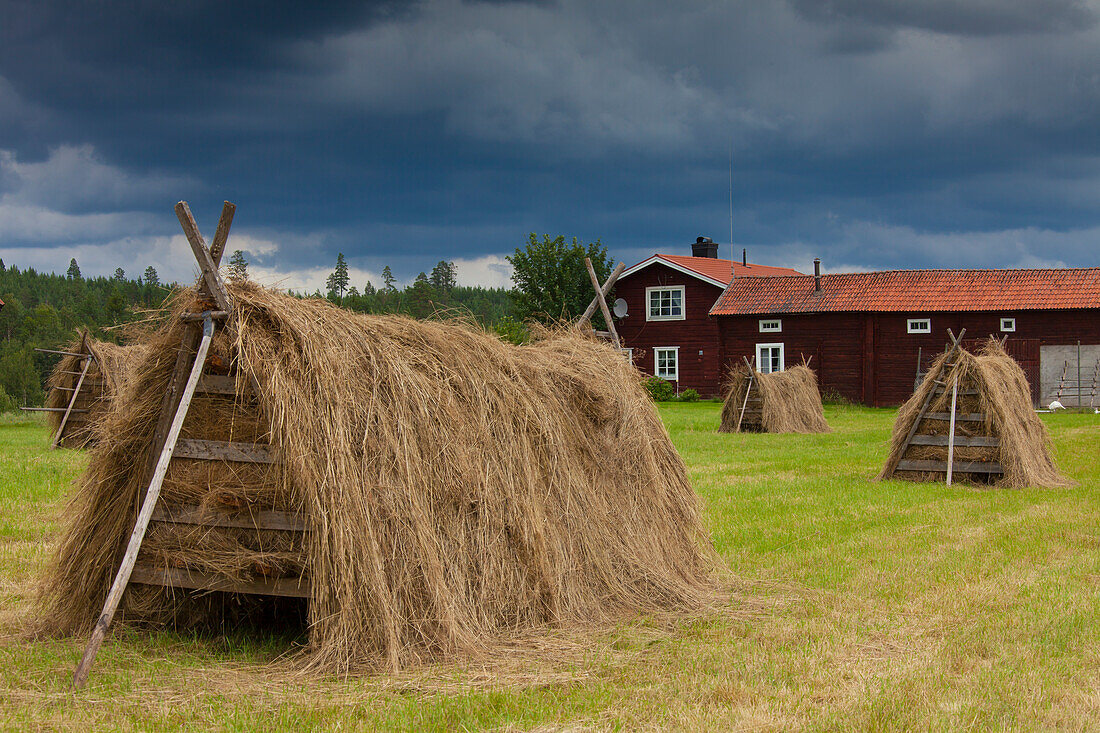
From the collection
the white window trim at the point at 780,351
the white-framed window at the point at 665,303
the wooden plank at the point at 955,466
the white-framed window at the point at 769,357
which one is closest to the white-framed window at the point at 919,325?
the white window trim at the point at 780,351

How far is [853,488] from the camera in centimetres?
1494

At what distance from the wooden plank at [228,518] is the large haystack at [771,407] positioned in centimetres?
2301

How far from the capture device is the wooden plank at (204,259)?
6.39m

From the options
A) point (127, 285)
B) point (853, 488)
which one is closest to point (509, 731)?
point (853, 488)

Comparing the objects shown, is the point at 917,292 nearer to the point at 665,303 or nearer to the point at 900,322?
the point at 900,322

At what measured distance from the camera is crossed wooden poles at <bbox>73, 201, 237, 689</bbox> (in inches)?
A: 229

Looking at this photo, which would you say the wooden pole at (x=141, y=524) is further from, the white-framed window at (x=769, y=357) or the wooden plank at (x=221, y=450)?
the white-framed window at (x=769, y=357)

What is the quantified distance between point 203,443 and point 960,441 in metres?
12.9

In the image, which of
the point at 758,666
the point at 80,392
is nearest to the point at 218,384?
the point at 758,666

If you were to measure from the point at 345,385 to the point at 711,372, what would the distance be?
129 ft

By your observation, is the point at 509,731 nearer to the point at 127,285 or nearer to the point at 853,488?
the point at 853,488

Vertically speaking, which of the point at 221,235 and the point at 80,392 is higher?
the point at 221,235

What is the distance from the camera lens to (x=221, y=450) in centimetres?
641

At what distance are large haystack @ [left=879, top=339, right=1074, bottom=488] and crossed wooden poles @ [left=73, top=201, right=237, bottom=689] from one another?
40.4 feet
